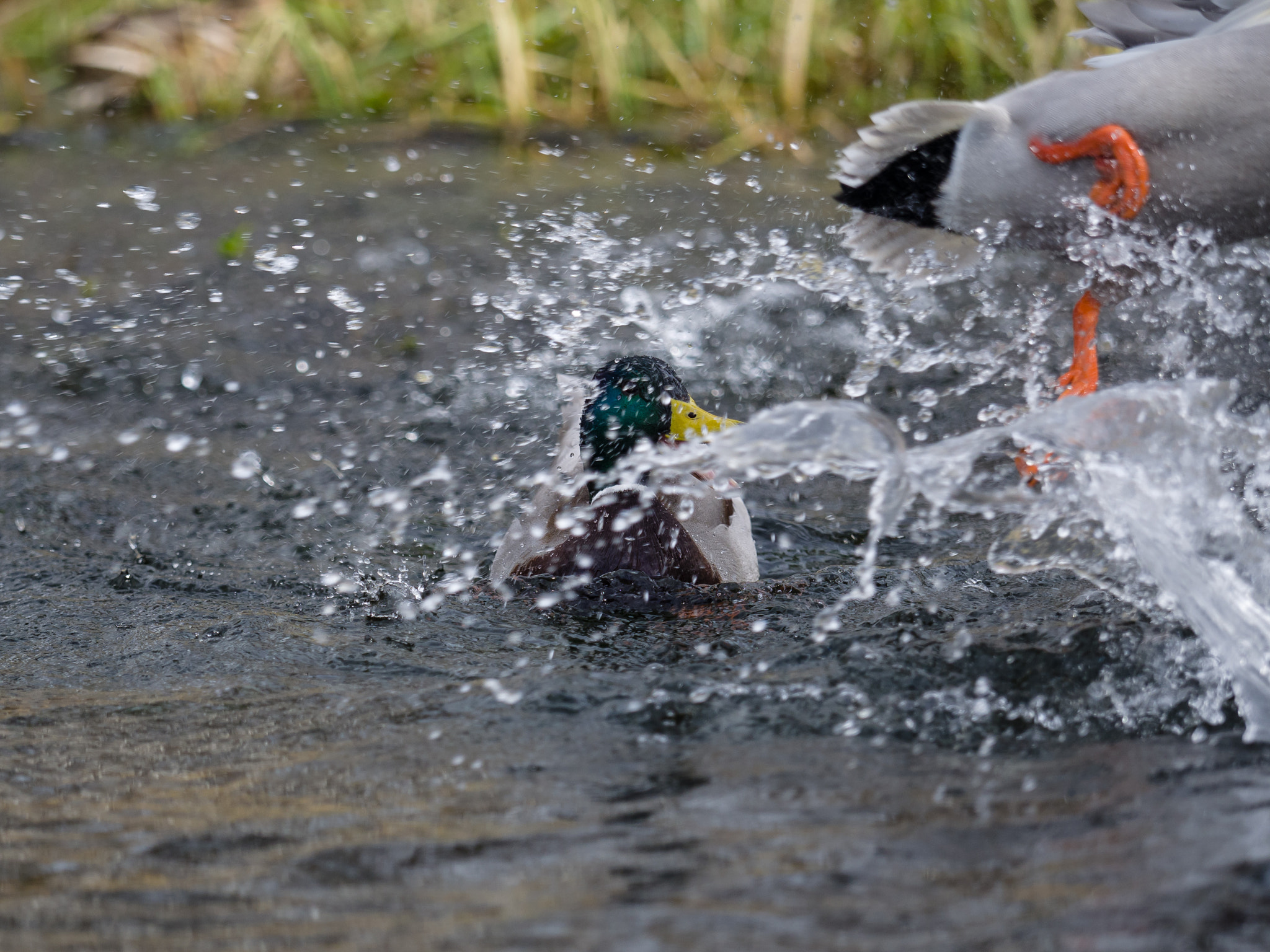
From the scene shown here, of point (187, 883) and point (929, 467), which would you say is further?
point (929, 467)

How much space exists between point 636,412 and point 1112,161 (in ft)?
3.64

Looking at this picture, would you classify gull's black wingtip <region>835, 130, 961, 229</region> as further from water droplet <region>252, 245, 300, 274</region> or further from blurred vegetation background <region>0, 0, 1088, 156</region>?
blurred vegetation background <region>0, 0, 1088, 156</region>

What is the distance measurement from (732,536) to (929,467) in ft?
2.59

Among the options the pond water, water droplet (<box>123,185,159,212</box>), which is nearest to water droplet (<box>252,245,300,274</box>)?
the pond water

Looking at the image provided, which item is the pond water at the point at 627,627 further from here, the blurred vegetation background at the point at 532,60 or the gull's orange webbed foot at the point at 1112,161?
the blurred vegetation background at the point at 532,60

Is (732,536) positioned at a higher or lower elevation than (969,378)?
higher

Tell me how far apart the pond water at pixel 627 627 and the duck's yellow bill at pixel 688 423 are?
35 centimetres

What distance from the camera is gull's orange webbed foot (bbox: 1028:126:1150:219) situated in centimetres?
284

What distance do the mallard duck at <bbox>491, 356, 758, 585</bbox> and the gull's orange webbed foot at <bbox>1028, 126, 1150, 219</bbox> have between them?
35.2 inches

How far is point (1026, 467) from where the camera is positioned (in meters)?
2.99

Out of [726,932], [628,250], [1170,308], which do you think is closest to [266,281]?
[628,250]

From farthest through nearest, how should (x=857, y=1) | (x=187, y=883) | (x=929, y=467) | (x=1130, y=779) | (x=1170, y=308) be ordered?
(x=857, y=1)
(x=1170, y=308)
(x=929, y=467)
(x=1130, y=779)
(x=187, y=883)

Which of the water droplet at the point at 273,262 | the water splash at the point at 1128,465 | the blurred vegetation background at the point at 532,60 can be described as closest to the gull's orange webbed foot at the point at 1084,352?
the water splash at the point at 1128,465

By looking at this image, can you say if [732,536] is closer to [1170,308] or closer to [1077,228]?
[1077,228]
